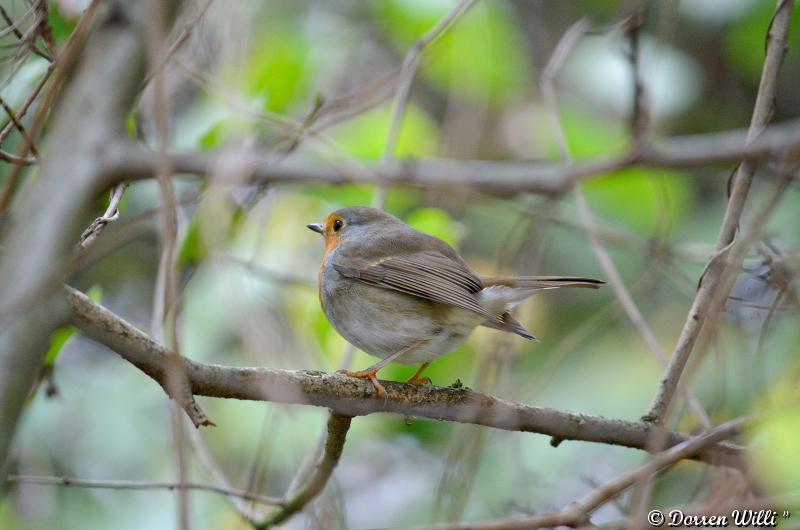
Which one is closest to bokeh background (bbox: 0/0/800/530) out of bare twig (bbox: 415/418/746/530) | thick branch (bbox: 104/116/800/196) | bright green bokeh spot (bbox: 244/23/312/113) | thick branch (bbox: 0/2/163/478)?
bright green bokeh spot (bbox: 244/23/312/113)

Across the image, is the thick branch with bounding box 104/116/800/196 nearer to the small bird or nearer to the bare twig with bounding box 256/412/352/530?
the bare twig with bounding box 256/412/352/530

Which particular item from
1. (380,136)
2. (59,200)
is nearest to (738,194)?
(380,136)

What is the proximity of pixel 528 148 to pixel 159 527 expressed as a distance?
3557mm

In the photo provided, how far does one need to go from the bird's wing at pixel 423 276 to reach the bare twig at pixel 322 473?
0.84 m

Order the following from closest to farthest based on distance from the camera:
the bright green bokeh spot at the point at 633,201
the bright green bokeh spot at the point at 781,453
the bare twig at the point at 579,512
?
the bare twig at the point at 579,512 < the bright green bokeh spot at the point at 781,453 < the bright green bokeh spot at the point at 633,201

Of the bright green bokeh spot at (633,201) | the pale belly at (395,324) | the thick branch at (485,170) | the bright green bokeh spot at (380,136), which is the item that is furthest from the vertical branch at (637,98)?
the bright green bokeh spot at (633,201)

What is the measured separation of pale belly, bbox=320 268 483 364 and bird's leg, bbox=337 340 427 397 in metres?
0.02

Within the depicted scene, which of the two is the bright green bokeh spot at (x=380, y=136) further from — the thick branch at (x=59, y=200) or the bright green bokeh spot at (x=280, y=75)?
the thick branch at (x=59, y=200)

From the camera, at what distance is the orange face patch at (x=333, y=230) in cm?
386

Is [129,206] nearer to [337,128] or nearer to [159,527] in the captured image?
[337,128]

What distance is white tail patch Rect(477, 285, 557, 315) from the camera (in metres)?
3.29

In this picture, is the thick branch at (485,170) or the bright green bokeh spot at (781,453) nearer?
the thick branch at (485,170)

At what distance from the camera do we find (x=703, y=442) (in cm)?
179

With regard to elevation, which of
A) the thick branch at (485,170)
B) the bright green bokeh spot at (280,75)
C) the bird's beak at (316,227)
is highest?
the bright green bokeh spot at (280,75)
